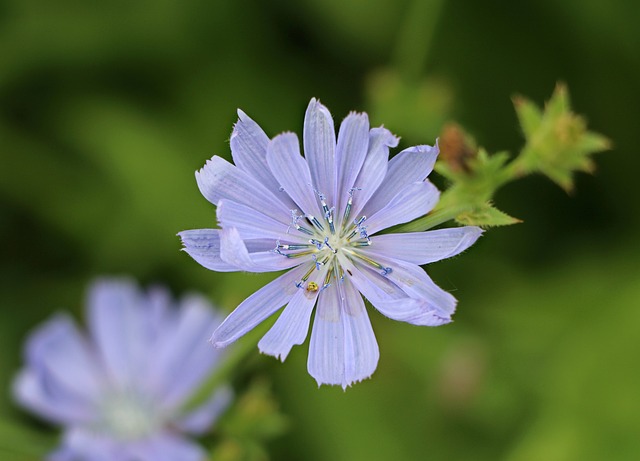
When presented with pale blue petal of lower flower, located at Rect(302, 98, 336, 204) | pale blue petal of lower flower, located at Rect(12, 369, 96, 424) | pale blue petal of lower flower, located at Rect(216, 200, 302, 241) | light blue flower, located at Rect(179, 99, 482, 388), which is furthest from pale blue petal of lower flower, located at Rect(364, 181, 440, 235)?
pale blue petal of lower flower, located at Rect(12, 369, 96, 424)

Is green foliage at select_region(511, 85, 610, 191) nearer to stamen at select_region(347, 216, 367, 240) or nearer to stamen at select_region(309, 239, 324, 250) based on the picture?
stamen at select_region(347, 216, 367, 240)

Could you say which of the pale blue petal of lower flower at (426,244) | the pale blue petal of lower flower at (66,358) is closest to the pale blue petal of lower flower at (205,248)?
the pale blue petal of lower flower at (426,244)

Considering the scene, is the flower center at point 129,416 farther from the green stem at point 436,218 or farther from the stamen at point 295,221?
the green stem at point 436,218

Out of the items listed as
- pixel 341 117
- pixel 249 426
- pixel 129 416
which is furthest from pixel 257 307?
pixel 341 117

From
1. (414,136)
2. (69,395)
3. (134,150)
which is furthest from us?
(134,150)

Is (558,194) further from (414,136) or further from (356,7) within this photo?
(356,7)

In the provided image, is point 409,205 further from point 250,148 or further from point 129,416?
point 129,416

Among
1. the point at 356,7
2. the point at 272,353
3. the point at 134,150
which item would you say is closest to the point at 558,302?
the point at 356,7
